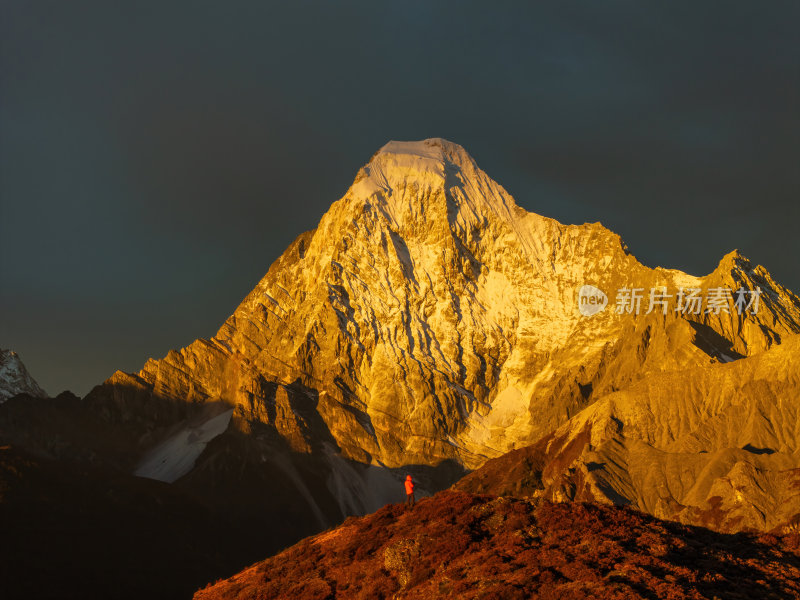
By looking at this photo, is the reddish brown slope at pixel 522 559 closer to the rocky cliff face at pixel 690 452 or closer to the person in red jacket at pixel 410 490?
the person in red jacket at pixel 410 490

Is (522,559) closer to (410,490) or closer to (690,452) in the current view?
(410,490)

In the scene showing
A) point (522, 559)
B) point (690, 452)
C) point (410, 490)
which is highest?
point (410, 490)

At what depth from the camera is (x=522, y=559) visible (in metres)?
41.4

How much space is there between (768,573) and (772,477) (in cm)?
9154

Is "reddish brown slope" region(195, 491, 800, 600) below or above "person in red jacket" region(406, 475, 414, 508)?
below

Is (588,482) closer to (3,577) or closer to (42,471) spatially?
(3,577)

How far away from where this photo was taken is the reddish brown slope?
37.1m

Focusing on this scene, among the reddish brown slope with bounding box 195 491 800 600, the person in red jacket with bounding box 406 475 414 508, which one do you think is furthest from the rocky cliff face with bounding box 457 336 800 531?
the reddish brown slope with bounding box 195 491 800 600

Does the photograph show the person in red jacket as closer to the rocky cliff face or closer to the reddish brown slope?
the reddish brown slope

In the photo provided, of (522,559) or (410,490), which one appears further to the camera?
(410,490)

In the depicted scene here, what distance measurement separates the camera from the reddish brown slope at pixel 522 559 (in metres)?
37.1

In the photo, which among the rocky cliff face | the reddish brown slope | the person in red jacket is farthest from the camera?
the rocky cliff face

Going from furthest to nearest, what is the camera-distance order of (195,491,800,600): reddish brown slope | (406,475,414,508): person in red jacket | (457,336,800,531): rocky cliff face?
(457,336,800,531): rocky cliff face, (406,475,414,508): person in red jacket, (195,491,800,600): reddish brown slope

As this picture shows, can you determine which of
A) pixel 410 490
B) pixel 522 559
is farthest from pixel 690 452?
pixel 522 559
